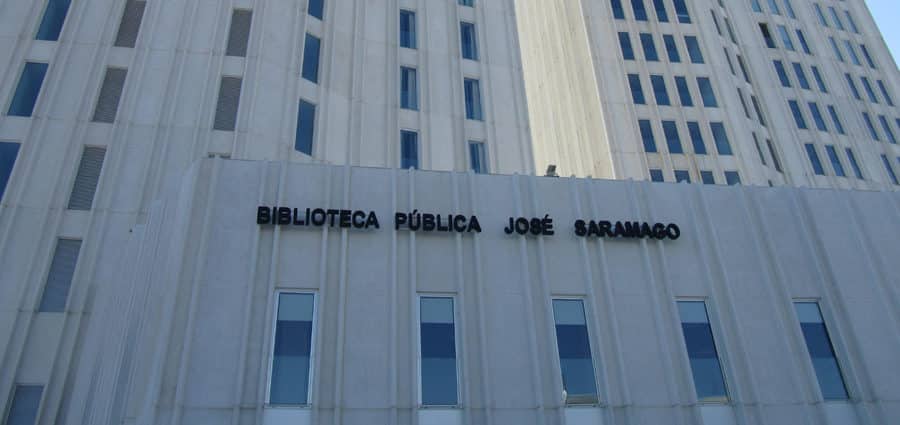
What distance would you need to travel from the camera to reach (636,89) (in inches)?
2000

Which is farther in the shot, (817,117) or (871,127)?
(871,127)

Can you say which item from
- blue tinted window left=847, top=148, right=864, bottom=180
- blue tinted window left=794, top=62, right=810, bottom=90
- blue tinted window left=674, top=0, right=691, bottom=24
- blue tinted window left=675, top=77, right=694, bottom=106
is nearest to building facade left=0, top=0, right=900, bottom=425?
blue tinted window left=675, top=77, right=694, bottom=106

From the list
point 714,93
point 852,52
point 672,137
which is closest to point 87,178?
point 672,137

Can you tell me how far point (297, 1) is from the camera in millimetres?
30938

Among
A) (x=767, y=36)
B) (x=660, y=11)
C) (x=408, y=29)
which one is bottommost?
(x=408, y=29)

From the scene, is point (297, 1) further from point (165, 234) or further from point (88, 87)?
point (165, 234)

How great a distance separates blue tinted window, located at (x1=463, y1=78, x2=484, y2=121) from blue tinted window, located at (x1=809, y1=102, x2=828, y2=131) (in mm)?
36902

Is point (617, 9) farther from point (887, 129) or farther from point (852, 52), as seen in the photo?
point (887, 129)

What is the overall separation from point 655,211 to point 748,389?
17.8 ft

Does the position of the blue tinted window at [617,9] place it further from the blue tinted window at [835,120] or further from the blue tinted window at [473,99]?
the blue tinted window at [473,99]

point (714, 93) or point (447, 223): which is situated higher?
point (714, 93)

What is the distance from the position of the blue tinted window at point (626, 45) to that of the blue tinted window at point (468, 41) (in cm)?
2106

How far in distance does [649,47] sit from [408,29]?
87.0 feet

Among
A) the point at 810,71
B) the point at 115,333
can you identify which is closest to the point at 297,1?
the point at 115,333
